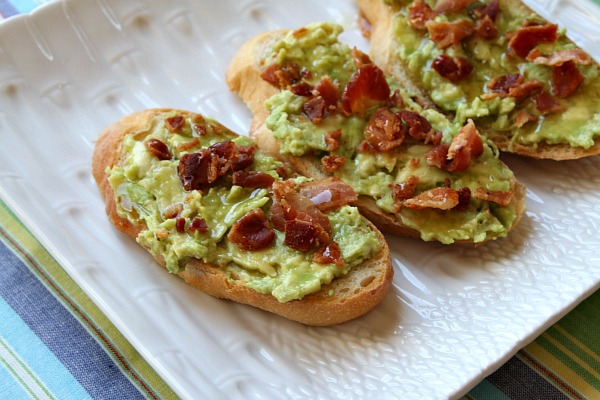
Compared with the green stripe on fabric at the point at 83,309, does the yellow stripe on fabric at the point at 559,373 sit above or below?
below

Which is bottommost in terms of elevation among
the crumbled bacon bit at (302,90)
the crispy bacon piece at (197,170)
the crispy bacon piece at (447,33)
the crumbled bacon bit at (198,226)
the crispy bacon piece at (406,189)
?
the crispy bacon piece at (406,189)

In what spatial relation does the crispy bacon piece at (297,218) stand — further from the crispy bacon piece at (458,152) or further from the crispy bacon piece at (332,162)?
the crispy bacon piece at (458,152)

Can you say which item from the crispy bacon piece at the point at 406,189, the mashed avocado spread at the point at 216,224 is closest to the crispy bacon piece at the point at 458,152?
the crispy bacon piece at the point at 406,189

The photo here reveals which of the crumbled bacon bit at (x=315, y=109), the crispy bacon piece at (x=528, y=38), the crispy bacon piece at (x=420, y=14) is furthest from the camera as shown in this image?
the crispy bacon piece at (x=420, y=14)

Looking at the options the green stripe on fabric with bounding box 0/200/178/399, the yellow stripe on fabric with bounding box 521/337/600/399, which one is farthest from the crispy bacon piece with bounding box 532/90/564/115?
the green stripe on fabric with bounding box 0/200/178/399

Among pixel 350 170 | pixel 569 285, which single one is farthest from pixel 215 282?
pixel 569 285

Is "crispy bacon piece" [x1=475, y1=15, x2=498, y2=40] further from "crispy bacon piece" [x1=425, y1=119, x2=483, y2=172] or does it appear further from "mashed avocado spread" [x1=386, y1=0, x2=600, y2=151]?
"crispy bacon piece" [x1=425, y1=119, x2=483, y2=172]

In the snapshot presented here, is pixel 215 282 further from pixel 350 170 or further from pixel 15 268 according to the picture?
pixel 15 268
